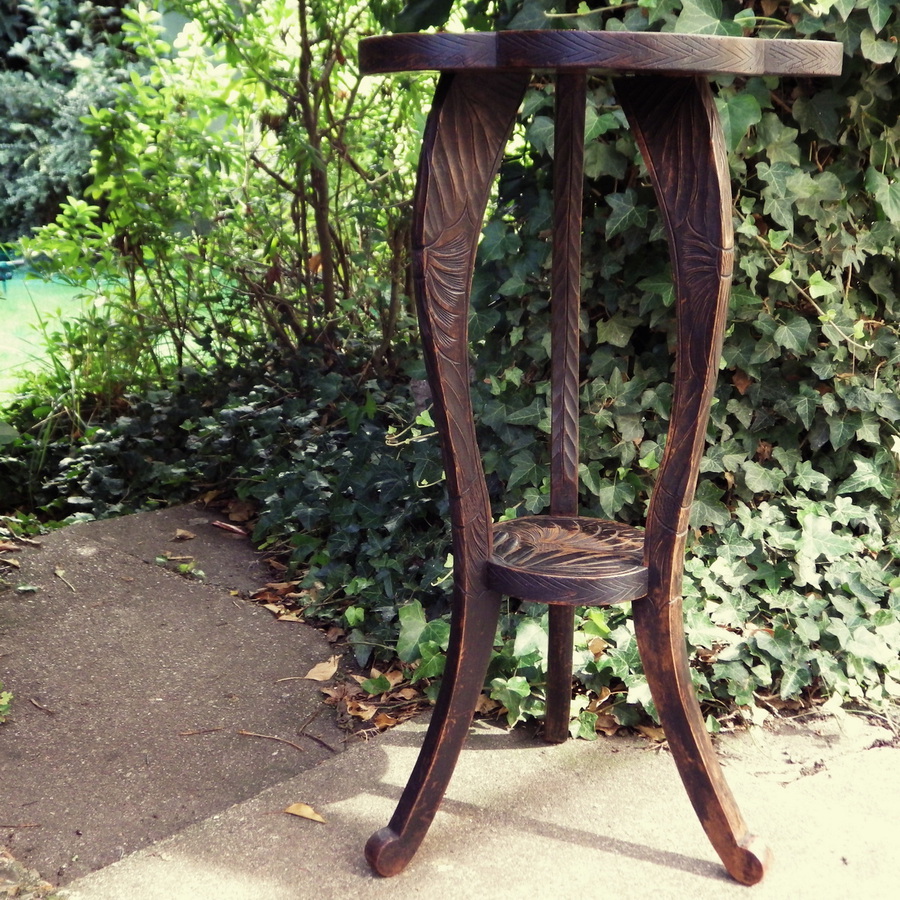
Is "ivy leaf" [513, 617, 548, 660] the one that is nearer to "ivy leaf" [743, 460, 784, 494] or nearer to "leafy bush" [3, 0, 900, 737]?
"leafy bush" [3, 0, 900, 737]

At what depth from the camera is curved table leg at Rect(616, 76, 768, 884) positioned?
173cm

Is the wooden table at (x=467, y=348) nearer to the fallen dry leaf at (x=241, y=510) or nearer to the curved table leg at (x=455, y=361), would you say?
the curved table leg at (x=455, y=361)

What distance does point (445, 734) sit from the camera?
193 centimetres

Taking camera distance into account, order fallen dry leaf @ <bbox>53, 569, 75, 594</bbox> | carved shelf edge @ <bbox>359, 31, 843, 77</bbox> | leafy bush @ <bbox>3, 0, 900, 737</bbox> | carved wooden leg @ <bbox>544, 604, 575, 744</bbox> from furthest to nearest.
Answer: fallen dry leaf @ <bbox>53, 569, 75, 594</bbox>, leafy bush @ <bbox>3, 0, 900, 737</bbox>, carved wooden leg @ <bbox>544, 604, 575, 744</bbox>, carved shelf edge @ <bbox>359, 31, 843, 77</bbox>

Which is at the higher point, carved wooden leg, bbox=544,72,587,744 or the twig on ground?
carved wooden leg, bbox=544,72,587,744

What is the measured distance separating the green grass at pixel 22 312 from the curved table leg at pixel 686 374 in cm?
558

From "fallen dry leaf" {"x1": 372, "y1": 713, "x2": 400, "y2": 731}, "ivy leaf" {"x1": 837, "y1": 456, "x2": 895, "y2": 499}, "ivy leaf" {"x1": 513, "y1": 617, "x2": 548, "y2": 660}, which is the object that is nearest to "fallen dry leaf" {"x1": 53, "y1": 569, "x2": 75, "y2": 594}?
"fallen dry leaf" {"x1": 372, "y1": 713, "x2": 400, "y2": 731}

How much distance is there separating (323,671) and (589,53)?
1.87m

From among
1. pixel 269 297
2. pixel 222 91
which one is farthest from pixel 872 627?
pixel 222 91

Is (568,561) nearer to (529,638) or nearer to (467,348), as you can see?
(467,348)

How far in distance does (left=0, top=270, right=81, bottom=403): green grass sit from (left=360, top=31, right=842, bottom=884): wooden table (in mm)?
5386

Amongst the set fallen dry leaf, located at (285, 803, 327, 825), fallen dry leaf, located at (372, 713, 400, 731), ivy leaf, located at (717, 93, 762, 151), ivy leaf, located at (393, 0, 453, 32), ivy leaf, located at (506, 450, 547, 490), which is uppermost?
ivy leaf, located at (393, 0, 453, 32)

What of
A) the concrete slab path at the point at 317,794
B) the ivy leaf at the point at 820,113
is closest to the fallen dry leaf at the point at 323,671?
the concrete slab path at the point at 317,794

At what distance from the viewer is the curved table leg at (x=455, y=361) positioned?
1.75m
